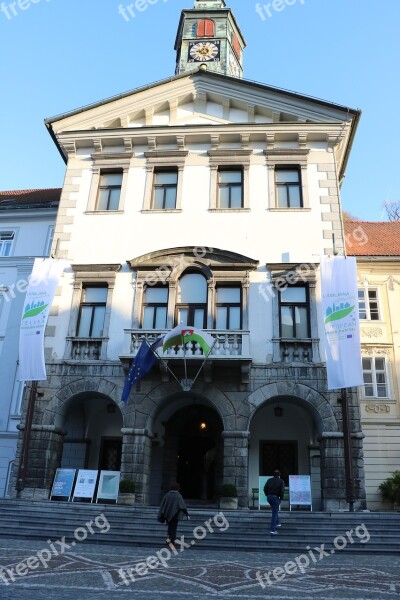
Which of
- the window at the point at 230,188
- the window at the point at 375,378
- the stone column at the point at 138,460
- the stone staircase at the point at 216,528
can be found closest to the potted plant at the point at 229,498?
the stone staircase at the point at 216,528

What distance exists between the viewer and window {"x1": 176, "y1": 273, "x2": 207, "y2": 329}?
19364 millimetres

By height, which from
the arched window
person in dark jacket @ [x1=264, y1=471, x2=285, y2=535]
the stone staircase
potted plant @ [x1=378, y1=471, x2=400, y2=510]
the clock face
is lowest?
the stone staircase

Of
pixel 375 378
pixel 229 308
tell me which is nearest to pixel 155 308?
pixel 229 308

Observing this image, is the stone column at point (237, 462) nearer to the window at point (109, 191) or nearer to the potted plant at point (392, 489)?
the potted plant at point (392, 489)

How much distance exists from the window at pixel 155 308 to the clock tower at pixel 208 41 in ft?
47.0

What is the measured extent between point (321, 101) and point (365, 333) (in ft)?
33.0

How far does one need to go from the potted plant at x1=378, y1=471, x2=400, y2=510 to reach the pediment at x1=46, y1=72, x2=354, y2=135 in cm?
1513

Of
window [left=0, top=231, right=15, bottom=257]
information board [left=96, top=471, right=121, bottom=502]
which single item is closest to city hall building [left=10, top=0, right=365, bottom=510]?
information board [left=96, top=471, right=121, bottom=502]

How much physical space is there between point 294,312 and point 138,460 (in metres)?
7.45

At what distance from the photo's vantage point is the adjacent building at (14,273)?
2247cm

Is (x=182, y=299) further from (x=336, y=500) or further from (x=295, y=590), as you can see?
(x=295, y=590)

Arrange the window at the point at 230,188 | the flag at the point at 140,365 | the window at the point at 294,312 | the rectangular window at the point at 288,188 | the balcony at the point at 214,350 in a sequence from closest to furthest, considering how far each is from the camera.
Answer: the flag at the point at 140,365 → the balcony at the point at 214,350 → the window at the point at 294,312 → the rectangular window at the point at 288,188 → the window at the point at 230,188

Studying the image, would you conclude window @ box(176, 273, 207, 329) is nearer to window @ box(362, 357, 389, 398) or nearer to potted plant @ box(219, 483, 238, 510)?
potted plant @ box(219, 483, 238, 510)

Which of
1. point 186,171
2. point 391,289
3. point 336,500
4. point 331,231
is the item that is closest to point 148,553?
point 336,500
